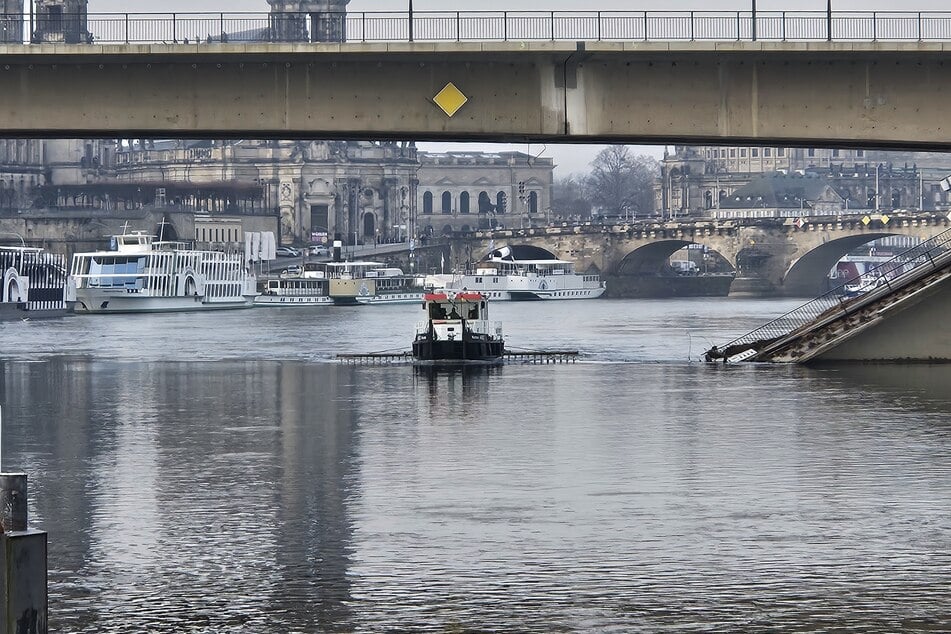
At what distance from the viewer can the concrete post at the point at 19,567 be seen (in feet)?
62.7

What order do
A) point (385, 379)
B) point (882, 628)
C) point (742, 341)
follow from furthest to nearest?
point (742, 341)
point (385, 379)
point (882, 628)

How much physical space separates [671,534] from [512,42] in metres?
29.7

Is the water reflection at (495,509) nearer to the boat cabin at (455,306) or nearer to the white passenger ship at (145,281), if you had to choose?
the boat cabin at (455,306)

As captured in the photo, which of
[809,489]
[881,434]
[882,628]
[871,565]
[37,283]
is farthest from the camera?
[37,283]


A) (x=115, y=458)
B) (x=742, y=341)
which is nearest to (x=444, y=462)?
(x=115, y=458)

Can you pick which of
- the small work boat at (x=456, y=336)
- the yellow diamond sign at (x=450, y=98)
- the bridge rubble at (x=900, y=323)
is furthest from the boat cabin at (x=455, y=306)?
the yellow diamond sign at (x=450, y=98)

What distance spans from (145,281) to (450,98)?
397ft

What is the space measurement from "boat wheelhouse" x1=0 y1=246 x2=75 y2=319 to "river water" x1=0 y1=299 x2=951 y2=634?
85.9m

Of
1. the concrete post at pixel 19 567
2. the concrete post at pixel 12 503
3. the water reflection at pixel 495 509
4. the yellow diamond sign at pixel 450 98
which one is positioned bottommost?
the water reflection at pixel 495 509

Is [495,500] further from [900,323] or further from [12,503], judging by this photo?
[900,323]

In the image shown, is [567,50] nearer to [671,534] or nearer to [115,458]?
[115,458]

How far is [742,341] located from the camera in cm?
9031

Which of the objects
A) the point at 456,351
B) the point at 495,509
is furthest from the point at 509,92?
the point at 495,509

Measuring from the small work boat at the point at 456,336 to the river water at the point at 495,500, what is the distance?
33.1 feet
